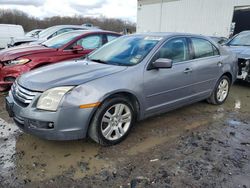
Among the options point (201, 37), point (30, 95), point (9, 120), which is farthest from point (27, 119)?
point (201, 37)

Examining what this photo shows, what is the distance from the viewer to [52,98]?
9.79ft

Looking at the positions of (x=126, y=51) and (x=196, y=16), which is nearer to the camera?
(x=126, y=51)

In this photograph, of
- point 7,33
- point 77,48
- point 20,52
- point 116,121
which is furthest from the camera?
point 7,33

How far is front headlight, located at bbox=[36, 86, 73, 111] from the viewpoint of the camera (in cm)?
296

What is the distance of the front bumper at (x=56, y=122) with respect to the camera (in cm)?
295

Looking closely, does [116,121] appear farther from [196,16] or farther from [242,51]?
[196,16]

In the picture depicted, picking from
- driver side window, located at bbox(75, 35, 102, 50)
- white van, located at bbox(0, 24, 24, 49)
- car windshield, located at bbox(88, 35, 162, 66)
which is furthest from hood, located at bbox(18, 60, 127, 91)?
white van, located at bbox(0, 24, 24, 49)

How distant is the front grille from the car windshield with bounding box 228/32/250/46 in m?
6.75

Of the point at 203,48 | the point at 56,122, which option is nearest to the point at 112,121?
the point at 56,122

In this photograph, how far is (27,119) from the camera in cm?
303

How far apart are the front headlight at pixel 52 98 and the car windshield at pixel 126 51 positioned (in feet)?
3.48

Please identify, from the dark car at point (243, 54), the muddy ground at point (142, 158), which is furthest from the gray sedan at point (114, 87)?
the dark car at point (243, 54)

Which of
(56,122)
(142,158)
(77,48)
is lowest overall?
(142,158)

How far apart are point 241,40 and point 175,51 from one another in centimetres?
486
